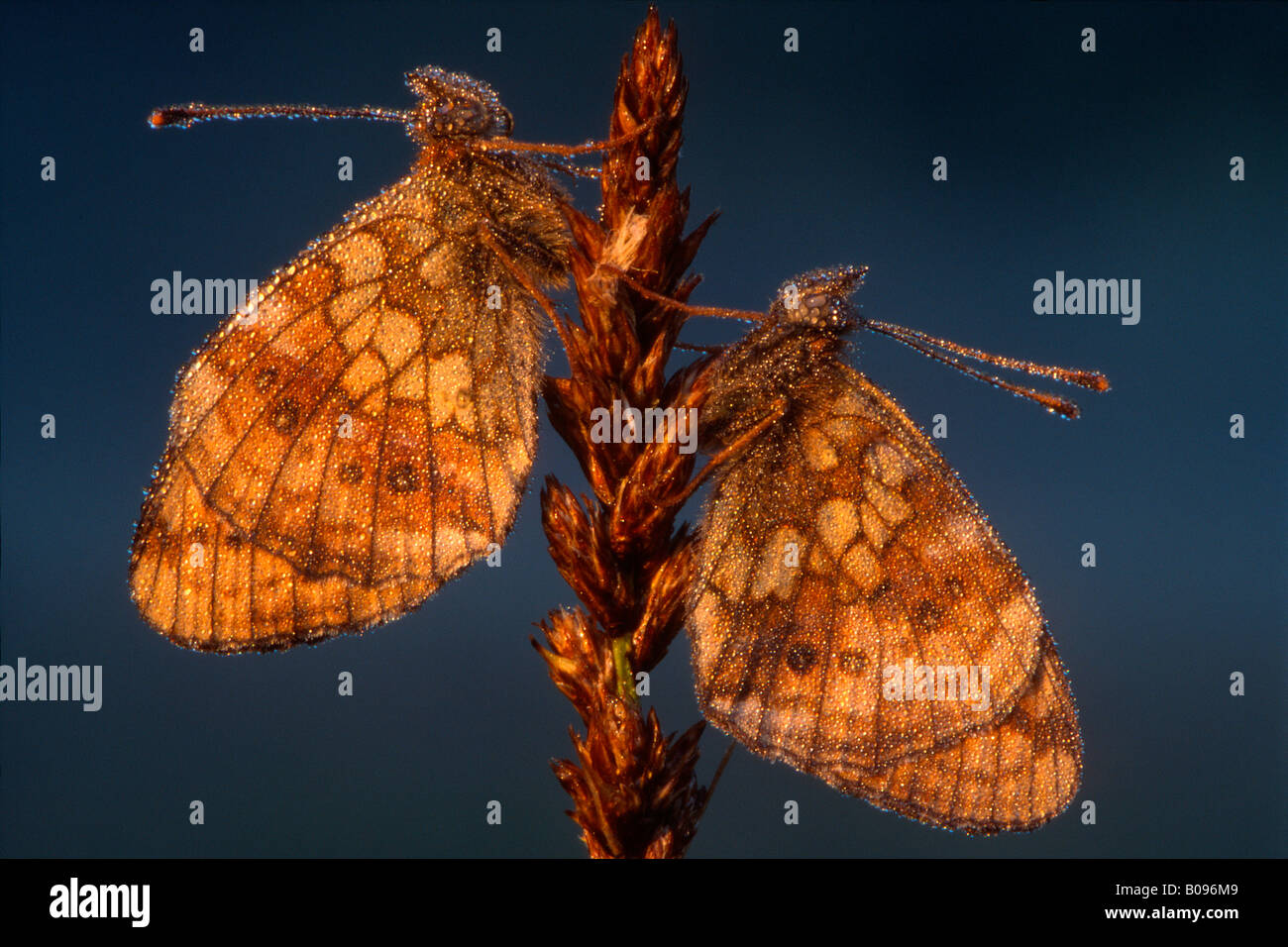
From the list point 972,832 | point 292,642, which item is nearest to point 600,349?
point 292,642

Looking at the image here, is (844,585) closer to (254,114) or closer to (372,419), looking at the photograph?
(372,419)

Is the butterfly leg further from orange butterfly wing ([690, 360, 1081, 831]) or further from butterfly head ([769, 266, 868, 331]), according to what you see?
butterfly head ([769, 266, 868, 331])

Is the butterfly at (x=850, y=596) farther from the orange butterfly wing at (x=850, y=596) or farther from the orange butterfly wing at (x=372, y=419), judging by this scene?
the orange butterfly wing at (x=372, y=419)

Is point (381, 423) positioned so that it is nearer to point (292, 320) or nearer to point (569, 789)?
point (292, 320)

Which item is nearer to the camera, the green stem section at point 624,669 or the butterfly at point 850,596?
the green stem section at point 624,669

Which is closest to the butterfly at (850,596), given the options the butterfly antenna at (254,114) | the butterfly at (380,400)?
the butterfly at (380,400)

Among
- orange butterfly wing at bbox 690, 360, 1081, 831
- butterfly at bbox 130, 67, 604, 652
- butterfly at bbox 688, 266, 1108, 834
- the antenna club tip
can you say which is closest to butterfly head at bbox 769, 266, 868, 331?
butterfly at bbox 688, 266, 1108, 834

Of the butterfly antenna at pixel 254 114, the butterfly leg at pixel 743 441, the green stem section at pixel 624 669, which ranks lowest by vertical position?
the green stem section at pixel 624 669

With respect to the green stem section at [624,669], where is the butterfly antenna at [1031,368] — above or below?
above
